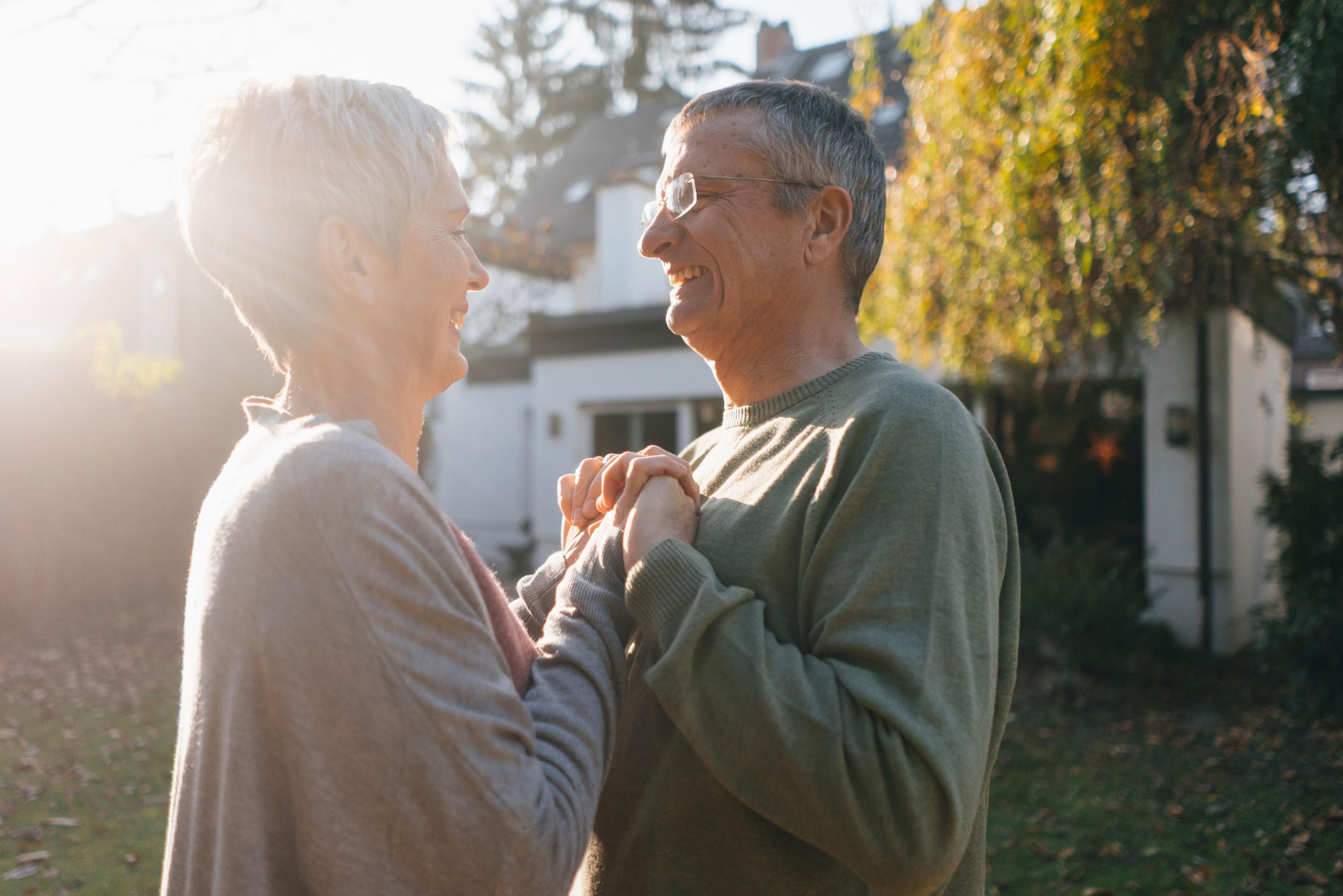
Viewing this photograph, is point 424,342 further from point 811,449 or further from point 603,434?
point 603,434

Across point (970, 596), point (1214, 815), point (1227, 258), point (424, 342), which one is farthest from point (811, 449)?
point (1227, 258)

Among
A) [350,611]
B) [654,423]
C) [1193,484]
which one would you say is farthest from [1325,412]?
[350,611]

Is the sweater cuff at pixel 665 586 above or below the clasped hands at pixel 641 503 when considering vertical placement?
below

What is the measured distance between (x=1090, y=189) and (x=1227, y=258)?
1.41 m

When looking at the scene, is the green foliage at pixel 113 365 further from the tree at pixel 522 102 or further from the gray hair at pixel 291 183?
the tree at pixel 522 102

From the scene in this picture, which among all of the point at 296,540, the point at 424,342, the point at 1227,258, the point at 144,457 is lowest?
the point at 144,457

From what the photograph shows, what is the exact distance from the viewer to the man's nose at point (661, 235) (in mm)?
1768

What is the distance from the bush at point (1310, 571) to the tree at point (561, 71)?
20278 millimetres

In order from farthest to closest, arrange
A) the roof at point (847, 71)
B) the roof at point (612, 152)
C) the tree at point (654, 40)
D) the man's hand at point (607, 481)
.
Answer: the tree at point (654, 40)
the roof at point (612, 152)
the roof at point (847, 71)
the man's hand at point (607, 481)

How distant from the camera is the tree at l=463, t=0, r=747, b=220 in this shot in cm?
2422

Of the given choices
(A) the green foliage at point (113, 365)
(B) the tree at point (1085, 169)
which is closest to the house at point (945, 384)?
(B) the tree at point (1085, 169)

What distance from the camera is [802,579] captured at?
4.38ft

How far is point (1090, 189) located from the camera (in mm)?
5500

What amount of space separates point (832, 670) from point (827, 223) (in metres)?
0.85
